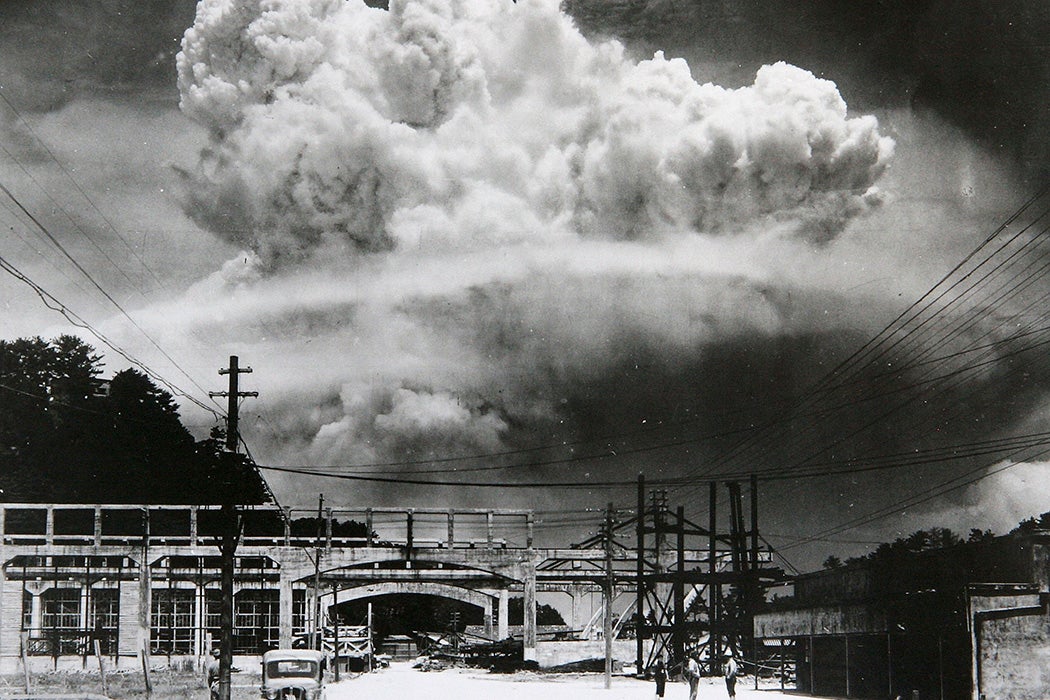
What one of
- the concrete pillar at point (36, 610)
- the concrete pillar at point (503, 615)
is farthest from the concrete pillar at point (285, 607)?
the concrete pillar at point (503, 615)

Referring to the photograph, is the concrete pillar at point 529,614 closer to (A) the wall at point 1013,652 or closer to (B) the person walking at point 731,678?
(B) the person walking at point 731,678

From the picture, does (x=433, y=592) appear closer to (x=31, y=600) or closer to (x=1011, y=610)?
(x=31, y=600)

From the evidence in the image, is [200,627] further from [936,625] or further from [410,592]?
[936,625]

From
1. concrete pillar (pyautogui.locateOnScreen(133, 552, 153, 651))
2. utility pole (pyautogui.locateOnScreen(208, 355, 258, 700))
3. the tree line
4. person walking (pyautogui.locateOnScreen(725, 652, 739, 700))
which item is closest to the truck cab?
utility pole (pyautogui.locateOnScreen(208, 355, 258, 700))

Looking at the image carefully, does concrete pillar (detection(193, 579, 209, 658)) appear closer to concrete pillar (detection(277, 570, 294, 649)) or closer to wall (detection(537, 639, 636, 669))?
concrete pillar (detection(277, 570, 294, 649))

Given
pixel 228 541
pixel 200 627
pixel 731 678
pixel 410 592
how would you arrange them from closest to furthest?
1. pixel 228 541
2. pixel 731 678
3. pixel 200 627
4. pixel 410 592

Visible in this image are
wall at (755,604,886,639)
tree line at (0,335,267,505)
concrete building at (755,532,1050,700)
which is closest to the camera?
concrete building at (755,532,1050,700)

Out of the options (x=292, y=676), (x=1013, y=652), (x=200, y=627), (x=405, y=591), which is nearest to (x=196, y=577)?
(x=200, y=627)
